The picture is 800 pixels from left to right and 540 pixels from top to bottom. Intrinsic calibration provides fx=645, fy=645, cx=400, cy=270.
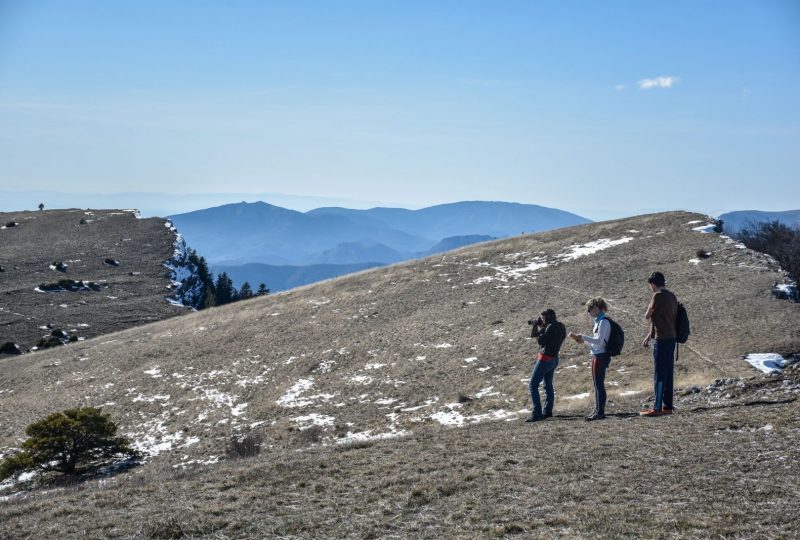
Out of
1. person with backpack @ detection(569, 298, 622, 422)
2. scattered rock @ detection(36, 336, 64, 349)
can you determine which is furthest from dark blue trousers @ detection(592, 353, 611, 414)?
scattered rock @ detection(36, 336, 64, 349)

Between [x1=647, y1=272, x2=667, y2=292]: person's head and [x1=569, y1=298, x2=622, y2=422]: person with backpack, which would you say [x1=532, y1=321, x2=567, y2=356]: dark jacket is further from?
[x1=647, y1=272, x2=667, y2=292]: person's head

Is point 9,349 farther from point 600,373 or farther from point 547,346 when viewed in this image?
point 600,373

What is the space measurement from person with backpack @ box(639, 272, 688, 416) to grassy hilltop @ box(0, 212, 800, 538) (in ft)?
2.48

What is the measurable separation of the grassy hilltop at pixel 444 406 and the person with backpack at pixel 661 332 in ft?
2.48

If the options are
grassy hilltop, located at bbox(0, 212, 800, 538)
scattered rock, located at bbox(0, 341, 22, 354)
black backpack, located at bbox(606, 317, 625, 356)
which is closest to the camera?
grassy hilltop, located at bbox(0, 212, 800, 538)

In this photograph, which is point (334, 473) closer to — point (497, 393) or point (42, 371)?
point (497, 393)

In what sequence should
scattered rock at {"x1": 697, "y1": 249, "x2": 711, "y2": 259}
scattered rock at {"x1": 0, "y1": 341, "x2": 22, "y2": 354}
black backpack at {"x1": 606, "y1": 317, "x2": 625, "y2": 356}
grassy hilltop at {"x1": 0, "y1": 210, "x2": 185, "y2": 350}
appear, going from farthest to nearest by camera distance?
grassy hilltop at {"x1": 0, "y1": 210, "x2": 185, "y2": 350}, scattered rock at {"x1": 0, "y1": 341, "x2": 22, "y2": 354}, scattered rock at {"x1": 697, "y1": 249, "x2": 711, "y2": 259}, black backpack at {"x1": 606, "y1": 317, "x2": 625, "y2": 356}

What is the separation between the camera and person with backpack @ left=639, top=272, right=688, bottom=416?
14750 millimetres

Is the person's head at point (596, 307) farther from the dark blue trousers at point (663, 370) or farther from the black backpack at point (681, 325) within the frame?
the black backpack at point (681, 325)

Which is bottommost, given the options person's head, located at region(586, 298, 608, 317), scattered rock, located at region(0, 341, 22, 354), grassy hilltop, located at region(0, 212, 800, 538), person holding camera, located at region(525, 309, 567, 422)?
scattered rock, located at region(0, 341, 22, 354)

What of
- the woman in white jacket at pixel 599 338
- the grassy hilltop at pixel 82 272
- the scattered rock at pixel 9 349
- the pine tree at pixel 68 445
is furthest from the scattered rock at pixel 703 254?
the scattered rock at pixel 9 349

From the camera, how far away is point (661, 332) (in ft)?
48.8

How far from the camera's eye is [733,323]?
27.5m

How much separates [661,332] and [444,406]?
36.7 feet
